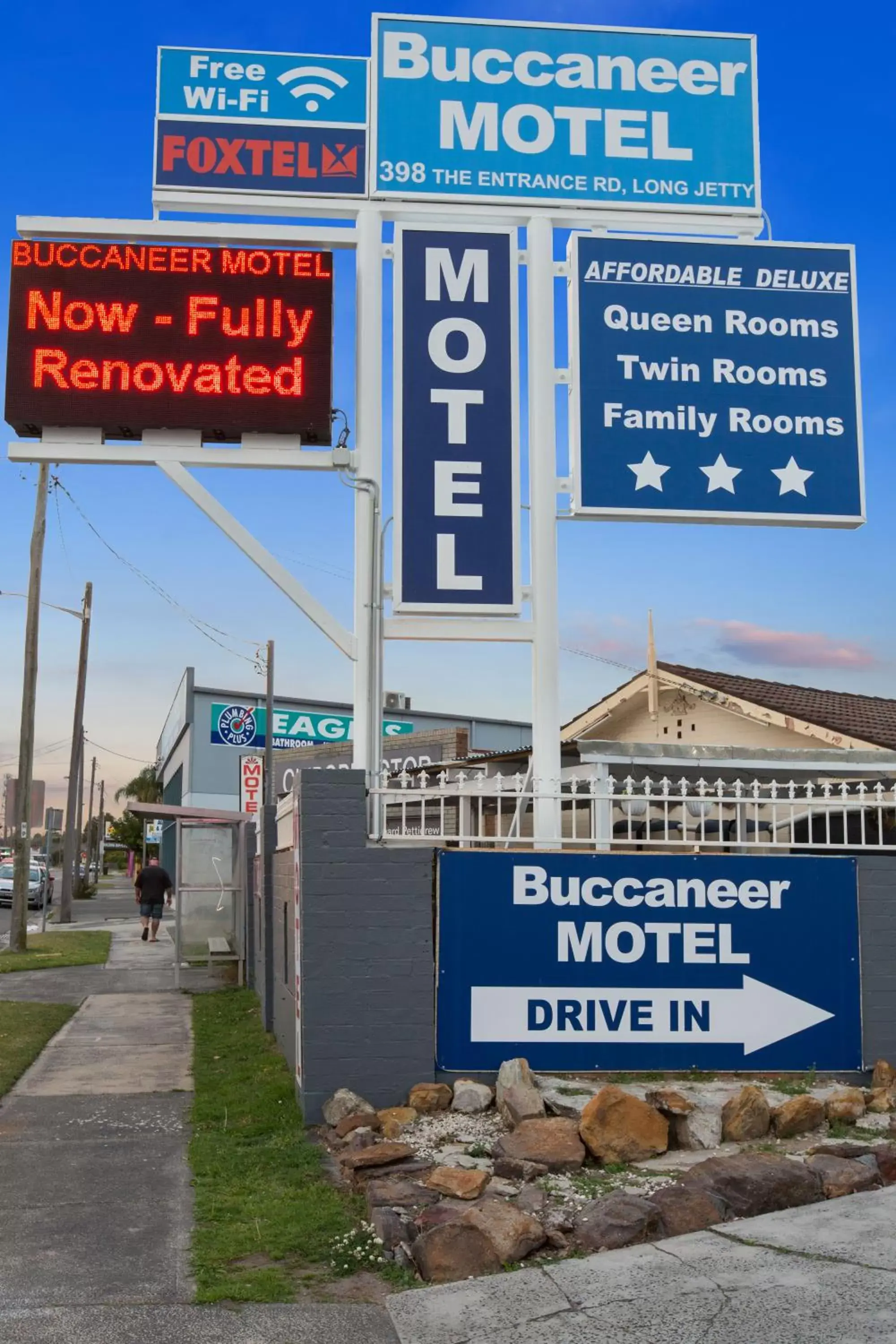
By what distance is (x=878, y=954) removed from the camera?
9461mm

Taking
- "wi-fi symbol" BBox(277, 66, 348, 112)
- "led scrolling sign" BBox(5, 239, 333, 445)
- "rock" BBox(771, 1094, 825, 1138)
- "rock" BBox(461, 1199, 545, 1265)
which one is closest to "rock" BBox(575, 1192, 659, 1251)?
"rock" BBox(461, 1199, 545, 1265)

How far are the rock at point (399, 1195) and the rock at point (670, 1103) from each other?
1634 mm

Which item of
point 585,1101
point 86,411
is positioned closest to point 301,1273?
point 585,1101

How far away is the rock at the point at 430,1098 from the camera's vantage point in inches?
334

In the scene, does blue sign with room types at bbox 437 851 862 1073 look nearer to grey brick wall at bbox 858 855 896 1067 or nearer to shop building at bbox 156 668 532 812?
grey brick wall at bbox 858 855 896 1067

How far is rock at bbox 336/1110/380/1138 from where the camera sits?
26.8 ft

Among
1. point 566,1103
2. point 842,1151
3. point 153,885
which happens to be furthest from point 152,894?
point 842,1151

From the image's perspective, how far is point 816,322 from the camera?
11.3 m

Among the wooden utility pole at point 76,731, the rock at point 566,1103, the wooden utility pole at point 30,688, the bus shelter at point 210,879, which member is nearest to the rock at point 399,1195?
the rock at point 566,1103

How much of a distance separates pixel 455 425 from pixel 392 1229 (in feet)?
20.8

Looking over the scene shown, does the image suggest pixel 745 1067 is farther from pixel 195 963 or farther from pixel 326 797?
pixel 195 963

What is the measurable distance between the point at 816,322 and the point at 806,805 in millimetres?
4176

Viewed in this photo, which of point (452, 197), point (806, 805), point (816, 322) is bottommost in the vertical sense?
point (806, 805)

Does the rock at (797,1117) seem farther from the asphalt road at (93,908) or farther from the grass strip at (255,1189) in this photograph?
the asphalt road at (93,908)
